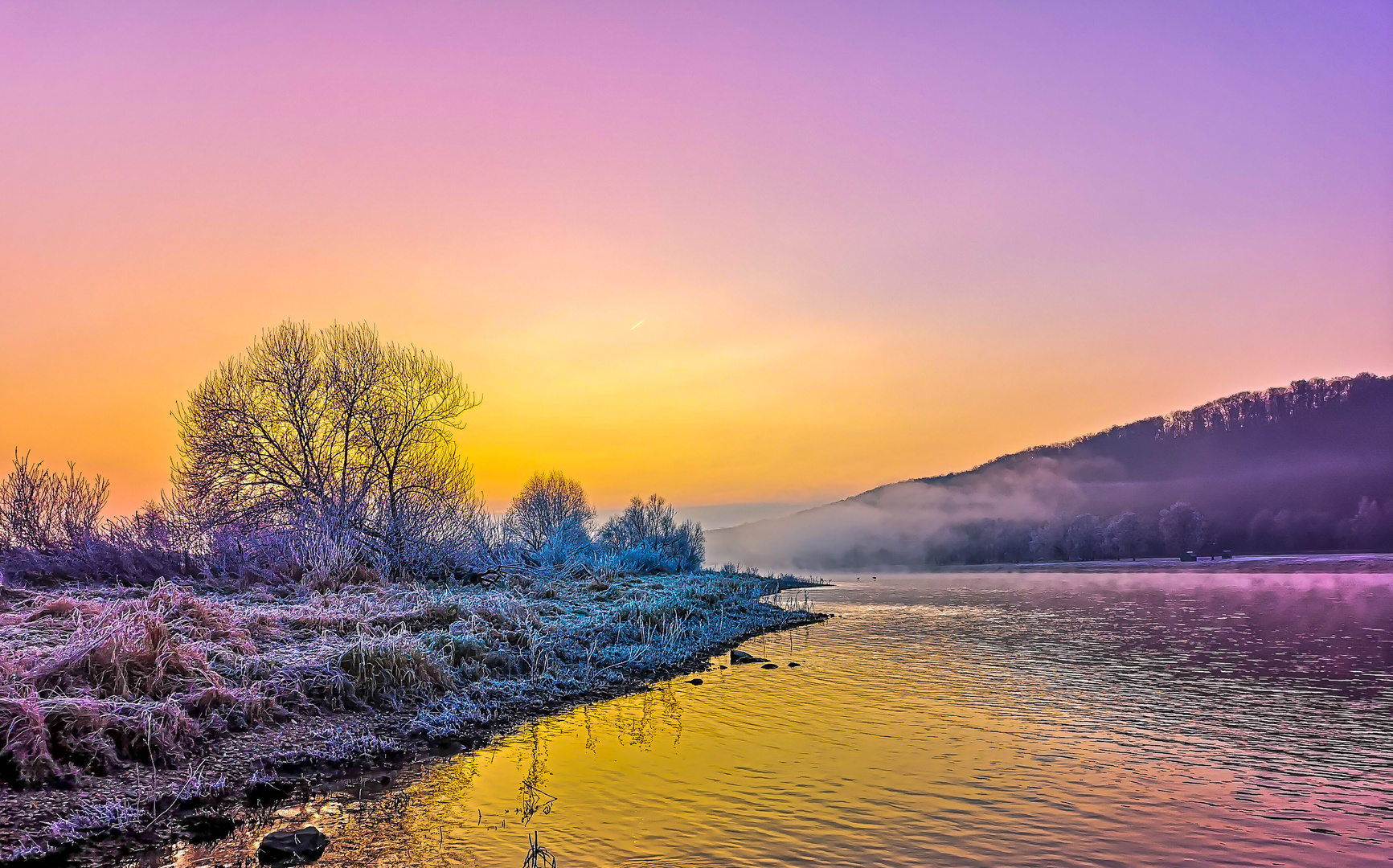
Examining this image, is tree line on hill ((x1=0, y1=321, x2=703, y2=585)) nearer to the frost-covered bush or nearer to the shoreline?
the frost-covered bush

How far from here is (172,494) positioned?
92.1 ft

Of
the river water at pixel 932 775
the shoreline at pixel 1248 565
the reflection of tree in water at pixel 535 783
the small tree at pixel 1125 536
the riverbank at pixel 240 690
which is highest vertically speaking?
the riverbank at pixel 240 690

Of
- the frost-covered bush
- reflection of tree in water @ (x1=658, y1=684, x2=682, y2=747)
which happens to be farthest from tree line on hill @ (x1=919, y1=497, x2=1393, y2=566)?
reflection of tree in water @ (x1=658, y1=684, x2=682, y2=747)

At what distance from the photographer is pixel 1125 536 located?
147m

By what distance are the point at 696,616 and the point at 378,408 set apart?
1792cm

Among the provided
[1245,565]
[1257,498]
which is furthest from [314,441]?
[1257,498]

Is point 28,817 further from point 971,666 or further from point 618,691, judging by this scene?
point 971,666

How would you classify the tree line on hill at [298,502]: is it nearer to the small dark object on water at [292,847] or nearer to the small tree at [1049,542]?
the small dark object on water at [292,847]

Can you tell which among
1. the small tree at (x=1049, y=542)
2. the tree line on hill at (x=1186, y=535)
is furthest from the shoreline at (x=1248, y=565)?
the small tree at (x=1049, y=542)

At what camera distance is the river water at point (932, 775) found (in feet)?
26.5

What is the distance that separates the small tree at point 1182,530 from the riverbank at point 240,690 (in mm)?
156830

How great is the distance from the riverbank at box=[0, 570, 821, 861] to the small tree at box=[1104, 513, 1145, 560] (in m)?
155

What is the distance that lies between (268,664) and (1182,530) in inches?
6669

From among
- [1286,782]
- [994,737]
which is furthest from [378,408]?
[1286,782]
